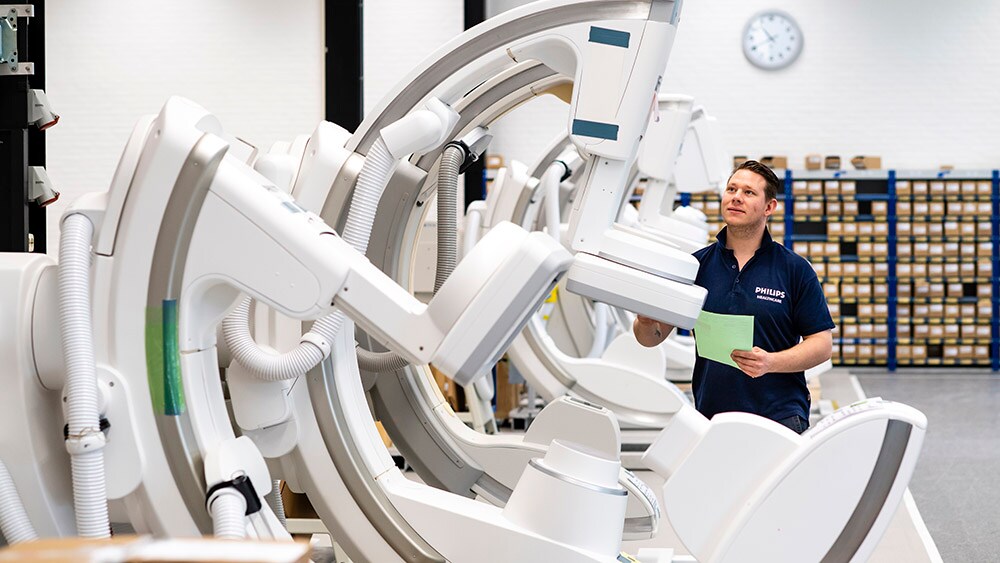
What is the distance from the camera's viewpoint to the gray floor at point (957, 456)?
4973mm

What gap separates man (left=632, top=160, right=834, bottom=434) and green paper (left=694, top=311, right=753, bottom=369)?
0.23 ft

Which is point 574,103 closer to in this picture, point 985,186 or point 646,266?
point 646,266

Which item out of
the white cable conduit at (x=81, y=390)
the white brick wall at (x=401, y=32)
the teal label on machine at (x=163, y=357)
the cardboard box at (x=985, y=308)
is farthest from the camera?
the cardboard box at (x=985, y=308)

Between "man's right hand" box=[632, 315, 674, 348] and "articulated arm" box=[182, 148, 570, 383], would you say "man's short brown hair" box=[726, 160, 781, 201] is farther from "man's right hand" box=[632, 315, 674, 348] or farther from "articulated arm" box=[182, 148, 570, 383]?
"articulated arm" box=[182, 148, 570, 383]

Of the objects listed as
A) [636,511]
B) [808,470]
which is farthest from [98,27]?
[808,470]

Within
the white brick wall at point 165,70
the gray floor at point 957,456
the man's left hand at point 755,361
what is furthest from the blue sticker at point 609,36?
the white brick wall at point 165,70

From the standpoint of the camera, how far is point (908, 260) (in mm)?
11820

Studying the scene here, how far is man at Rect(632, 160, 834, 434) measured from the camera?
3.50m

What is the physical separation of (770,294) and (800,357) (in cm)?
23

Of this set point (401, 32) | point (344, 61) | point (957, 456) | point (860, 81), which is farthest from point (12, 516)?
point (860, 81)

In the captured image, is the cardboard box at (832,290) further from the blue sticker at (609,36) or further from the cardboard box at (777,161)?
the blue sticker at (609,36)

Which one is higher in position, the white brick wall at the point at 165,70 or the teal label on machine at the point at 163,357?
the white brick wall at the point at 165,70

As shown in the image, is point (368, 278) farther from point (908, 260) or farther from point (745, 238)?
point (908, 260)

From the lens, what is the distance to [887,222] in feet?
38.8
